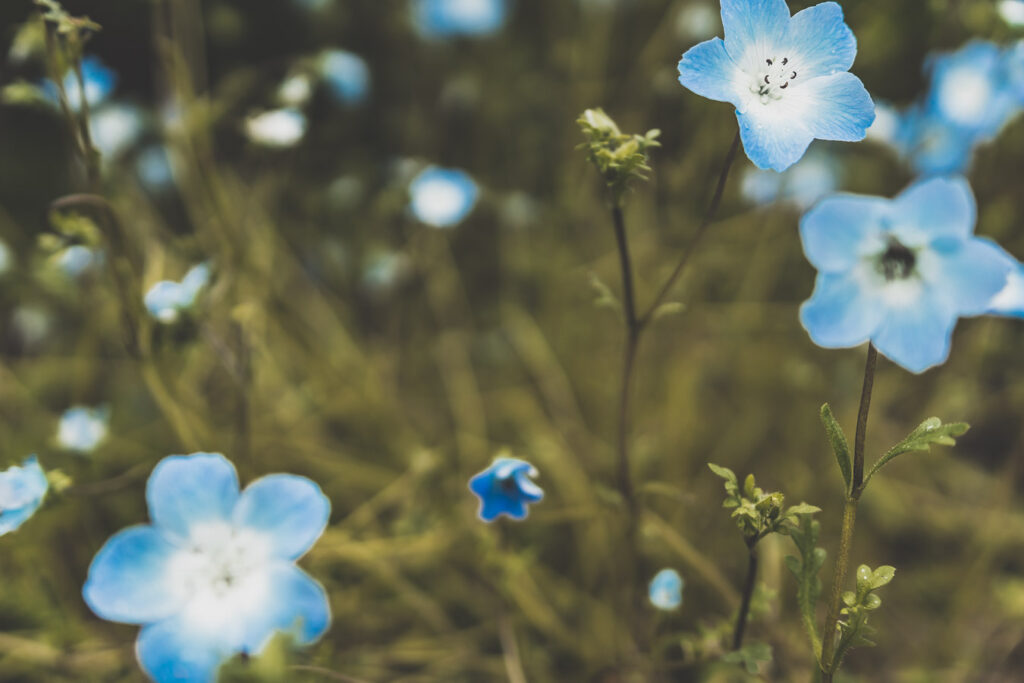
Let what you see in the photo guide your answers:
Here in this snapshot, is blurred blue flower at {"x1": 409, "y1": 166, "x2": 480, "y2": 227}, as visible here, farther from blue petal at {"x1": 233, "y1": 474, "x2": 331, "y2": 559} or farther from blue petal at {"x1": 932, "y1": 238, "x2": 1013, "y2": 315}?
blue petal at {"x1": 932, "y1": 238, "x2": 1013, "y2": 315}

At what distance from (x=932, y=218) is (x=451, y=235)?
112 cm

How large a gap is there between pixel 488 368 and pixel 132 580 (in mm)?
958

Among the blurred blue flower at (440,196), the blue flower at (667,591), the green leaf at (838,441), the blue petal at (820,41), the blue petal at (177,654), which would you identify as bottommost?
the blue flower at (667,591)

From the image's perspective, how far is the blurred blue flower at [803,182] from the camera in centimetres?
141

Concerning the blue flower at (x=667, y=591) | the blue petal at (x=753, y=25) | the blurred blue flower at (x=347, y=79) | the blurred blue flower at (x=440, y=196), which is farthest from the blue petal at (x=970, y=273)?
the blurred blue flower at (x=347, y=79)

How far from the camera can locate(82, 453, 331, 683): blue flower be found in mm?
652

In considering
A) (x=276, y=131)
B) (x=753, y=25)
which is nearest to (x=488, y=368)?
(x=276, y=131)

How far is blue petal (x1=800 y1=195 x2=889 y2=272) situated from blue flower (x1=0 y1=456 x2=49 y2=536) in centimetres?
71

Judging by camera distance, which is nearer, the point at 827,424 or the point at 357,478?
the point at 827,424

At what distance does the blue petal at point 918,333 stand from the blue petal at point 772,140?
0.18 m

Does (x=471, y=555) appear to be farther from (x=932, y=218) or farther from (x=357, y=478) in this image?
(x=932, y=218)

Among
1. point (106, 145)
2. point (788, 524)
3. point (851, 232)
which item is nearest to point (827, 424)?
point (788, 524)

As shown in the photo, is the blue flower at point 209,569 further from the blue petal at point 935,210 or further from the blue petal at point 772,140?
the blue petal at point 935,210

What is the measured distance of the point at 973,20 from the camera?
1.22m
